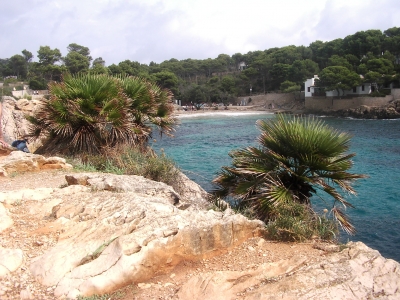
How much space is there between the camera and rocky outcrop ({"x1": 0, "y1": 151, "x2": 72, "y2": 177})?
8.01 meters

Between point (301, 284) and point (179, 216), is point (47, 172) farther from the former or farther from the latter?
point (301, 284)

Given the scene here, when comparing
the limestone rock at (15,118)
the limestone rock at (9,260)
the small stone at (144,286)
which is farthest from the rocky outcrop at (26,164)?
the limestone rock at (15,118)

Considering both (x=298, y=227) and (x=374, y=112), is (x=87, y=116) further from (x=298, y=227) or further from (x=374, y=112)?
(x=374, y=112)

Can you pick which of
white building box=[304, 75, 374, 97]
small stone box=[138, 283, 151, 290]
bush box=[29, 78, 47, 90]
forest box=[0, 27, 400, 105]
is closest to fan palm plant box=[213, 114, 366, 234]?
small stone box=[138, 283, 151, 290]

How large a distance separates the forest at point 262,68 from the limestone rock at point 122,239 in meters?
41.4

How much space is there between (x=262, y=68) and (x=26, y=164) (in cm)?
8200

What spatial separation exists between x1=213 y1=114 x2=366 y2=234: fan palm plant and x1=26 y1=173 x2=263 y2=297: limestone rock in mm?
1729

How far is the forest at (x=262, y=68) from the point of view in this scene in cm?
5834

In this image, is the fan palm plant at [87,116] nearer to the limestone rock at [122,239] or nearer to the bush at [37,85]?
the limestone rock at [122,239]

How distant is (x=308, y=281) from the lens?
11.8 ft

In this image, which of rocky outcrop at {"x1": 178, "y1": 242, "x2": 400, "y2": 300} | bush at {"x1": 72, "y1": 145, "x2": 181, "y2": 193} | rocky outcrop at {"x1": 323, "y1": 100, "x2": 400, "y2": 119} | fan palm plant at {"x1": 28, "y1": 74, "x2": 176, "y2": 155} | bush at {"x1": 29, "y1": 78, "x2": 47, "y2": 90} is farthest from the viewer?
bush at {"x1": 29, "y1": 78, "x2": 47, "y2": 90}

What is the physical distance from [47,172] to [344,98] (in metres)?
58.6

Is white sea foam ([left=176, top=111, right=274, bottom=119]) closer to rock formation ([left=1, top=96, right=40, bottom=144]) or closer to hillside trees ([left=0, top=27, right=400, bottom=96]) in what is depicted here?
hillside trees ([left=0, top=27, right=400, bottom=96])

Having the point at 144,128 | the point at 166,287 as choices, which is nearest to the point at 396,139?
the point at 144,128
